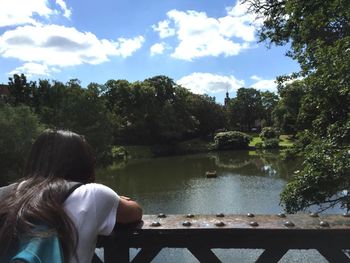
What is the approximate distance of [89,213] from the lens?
1835 millimetres

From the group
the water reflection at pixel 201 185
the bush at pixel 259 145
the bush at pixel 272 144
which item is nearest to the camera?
the water reflection at pixel 201 185

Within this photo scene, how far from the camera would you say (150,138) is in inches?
3140

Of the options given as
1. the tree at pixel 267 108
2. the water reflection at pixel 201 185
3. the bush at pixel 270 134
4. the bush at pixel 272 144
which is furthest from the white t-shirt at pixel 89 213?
the tree at pixel 267 108

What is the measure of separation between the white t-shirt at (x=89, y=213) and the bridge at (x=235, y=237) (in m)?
0.46

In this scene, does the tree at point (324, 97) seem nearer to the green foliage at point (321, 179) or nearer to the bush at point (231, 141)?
the green foliage at point (321, 179)

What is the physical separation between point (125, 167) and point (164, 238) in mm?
57878

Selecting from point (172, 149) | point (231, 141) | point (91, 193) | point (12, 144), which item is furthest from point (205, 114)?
point (91, 193)

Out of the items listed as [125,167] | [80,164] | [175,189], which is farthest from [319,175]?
[125,167]

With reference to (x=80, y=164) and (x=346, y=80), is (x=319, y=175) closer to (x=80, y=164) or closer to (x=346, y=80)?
(x=346, y=80)

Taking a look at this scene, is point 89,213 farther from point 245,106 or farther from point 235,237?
point 245,106

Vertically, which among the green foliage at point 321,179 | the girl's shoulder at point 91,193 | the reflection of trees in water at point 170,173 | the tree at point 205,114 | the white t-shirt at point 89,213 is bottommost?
the reflection of trees in water at point 170,173

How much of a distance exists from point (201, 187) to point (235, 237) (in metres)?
34.8

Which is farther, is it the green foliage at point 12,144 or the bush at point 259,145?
the bush at point 259,145

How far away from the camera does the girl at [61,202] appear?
1.70 m
